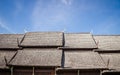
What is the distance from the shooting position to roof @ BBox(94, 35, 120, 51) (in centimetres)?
2069

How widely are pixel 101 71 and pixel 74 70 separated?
2.49m

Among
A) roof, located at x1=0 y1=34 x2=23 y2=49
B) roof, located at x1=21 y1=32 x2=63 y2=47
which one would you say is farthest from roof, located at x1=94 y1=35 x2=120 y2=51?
roof, located at x1=0 y1=34 x2=23 y2=49

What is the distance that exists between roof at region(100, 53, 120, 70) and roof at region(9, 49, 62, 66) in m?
4.77

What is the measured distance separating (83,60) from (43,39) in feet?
18.9

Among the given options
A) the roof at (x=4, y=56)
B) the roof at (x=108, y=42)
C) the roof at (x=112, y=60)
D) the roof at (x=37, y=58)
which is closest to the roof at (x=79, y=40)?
the roof at (x=108, y=42)

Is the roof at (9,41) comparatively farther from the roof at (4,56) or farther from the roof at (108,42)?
the roof at (108,42)

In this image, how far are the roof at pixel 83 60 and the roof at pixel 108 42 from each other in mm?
1912

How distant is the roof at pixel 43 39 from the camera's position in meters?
20.3

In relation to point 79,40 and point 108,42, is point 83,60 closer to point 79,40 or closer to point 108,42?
point 79,40

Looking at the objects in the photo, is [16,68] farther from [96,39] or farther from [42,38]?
[96,39]

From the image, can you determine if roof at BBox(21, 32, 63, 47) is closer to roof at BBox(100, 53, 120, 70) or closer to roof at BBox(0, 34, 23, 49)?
roof at BBox(0, 34, 23, 49)

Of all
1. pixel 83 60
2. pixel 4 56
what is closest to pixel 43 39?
pixel 4 56

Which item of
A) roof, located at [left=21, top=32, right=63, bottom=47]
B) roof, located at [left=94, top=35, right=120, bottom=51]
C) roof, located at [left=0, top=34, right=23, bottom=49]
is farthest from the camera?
roof, located at [left=0, top=34, right=23, bottom=49]

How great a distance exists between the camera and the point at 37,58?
18.1 meters
